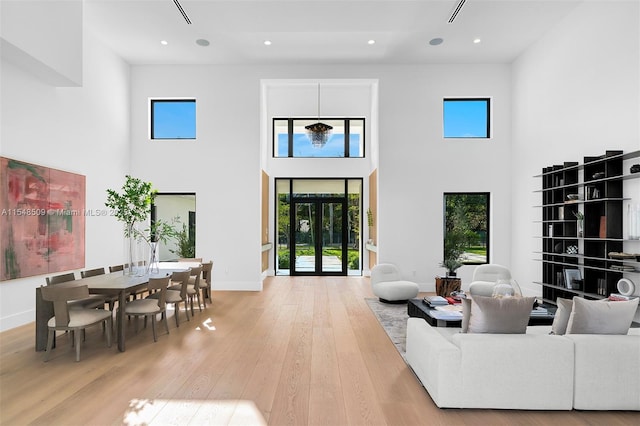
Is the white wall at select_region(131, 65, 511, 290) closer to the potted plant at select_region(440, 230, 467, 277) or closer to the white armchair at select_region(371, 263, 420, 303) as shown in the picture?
the potted plant at select_region(440, 230, 467, 277)

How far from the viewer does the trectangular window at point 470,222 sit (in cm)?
834

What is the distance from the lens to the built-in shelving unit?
508 cm

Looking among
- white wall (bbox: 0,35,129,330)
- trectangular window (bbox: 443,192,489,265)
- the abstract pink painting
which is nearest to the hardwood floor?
the abstract pink painting

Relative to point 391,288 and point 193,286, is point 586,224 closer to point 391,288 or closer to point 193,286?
point 391,288

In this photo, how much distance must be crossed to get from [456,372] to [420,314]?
2.01m

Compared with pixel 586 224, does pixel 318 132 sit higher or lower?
higher

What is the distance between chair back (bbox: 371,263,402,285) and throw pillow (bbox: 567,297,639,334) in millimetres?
4121

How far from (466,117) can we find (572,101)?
242cm

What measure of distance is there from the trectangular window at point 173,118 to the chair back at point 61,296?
522 centimetres

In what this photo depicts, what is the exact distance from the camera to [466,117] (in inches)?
333

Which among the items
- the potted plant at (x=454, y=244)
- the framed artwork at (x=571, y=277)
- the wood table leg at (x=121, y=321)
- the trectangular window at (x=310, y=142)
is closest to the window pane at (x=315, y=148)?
the trectangular window at (x=310, y=142)

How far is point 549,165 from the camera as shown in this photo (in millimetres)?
6852

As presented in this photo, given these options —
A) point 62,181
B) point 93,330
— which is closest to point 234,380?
point 93,330

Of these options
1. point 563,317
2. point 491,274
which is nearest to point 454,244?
point 491,274
